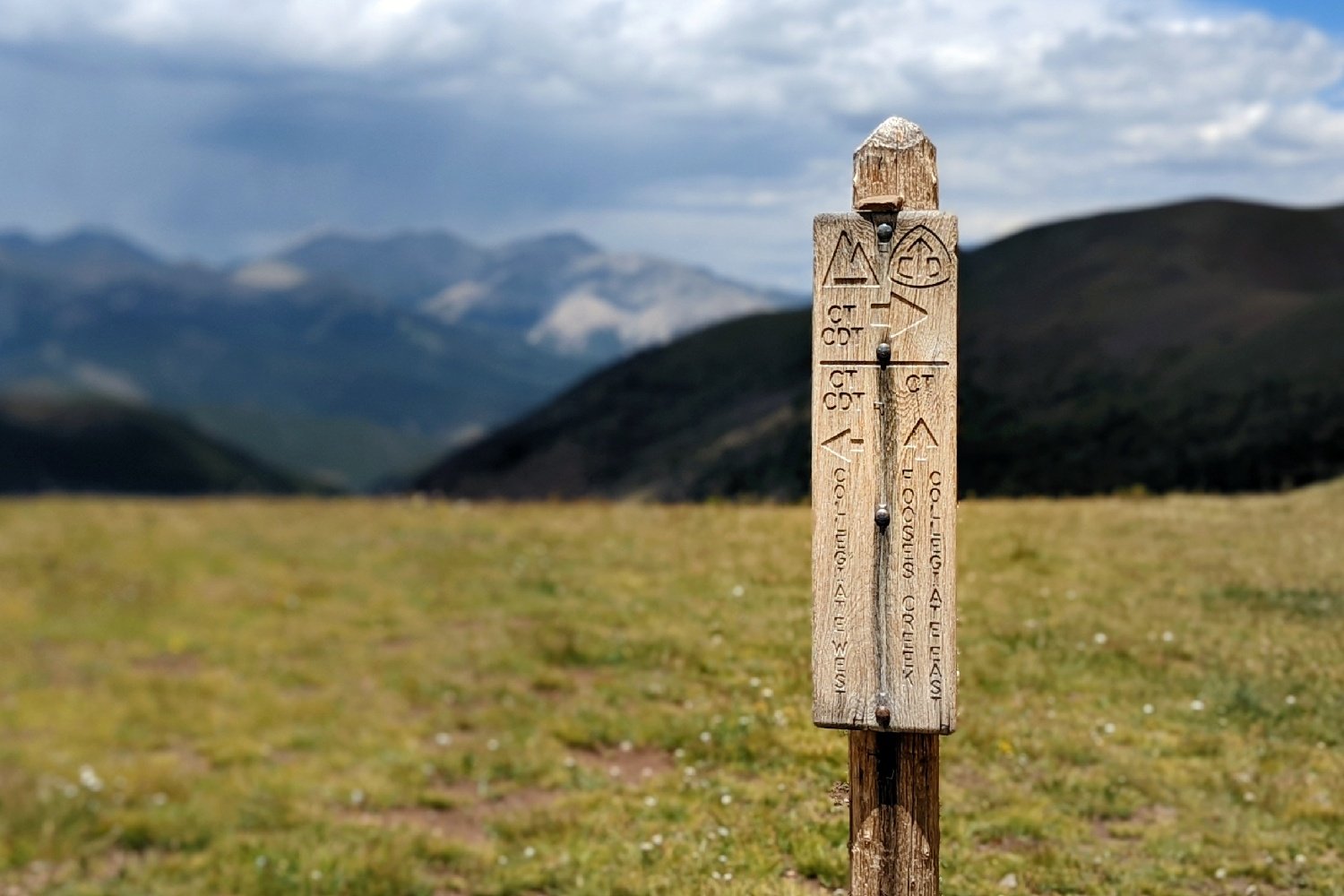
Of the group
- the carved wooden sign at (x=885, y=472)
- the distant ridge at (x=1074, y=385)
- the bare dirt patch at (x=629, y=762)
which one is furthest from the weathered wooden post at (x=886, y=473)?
the distant ridge at (x=1074, y=385)

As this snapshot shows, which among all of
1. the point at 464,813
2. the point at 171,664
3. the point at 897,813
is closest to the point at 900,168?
the point at 897,813

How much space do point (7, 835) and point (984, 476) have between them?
34972mm

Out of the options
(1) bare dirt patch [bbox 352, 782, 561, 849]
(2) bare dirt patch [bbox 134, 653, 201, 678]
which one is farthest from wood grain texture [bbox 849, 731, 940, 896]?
(2) bare dirt patch [bbox 134, 653, 201, 678]

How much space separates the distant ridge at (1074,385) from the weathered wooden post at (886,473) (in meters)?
11.2

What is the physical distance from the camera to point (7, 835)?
11.9m

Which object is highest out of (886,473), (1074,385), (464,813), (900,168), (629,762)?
(1074,385)

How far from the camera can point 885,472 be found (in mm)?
5266

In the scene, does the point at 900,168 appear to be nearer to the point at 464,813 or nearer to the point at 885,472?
the point at 885,472

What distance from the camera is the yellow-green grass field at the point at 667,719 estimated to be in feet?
28.7

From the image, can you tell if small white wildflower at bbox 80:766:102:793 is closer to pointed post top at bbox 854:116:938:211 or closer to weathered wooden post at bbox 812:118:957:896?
weathered wooden post at bbox 812:118:957:896

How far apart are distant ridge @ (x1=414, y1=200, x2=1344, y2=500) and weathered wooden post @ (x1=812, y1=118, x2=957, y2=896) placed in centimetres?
1116

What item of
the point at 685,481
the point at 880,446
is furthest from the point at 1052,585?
the point at 685,481

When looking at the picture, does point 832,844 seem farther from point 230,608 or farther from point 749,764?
point 230,608

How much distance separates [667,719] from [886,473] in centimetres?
689
